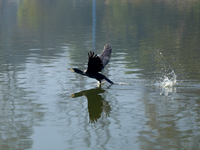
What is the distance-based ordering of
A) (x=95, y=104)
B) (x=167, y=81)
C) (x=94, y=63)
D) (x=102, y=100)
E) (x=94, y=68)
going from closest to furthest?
1. (x=95, y=104)
2. (x=102, y=100)
3. (x=94, y=63)
4. (x=94, y=68)
5. (x=167, y=81)

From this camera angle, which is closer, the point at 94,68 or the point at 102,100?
the point at 102,100

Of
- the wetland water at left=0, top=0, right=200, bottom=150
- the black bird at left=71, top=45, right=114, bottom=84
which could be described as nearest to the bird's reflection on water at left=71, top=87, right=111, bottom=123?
the wetland water at left=0, top=0, right=200, bottom=150

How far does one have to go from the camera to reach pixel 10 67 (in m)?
Result: 16.8

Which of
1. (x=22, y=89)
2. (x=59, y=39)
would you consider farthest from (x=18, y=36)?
(x=22, y=89)

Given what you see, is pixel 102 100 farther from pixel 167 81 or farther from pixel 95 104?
pixel 167 81

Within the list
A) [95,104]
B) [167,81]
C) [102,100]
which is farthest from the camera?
[167,81]

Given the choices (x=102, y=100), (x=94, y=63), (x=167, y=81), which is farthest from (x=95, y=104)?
(x=167, y=81)

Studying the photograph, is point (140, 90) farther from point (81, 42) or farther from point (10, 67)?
point (81, 42)

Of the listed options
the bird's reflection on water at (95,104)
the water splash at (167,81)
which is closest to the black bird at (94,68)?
the bird's reflection on water at (95,104)

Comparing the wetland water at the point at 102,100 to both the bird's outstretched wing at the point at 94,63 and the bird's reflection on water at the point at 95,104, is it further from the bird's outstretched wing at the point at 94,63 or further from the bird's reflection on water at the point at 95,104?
the bird's outstretched wing at the point at 94,63

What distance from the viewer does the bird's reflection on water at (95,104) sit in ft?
33.1

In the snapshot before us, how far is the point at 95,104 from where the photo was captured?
11.2m

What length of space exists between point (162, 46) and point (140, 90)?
1119 cm

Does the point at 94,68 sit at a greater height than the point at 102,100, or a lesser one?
greater
